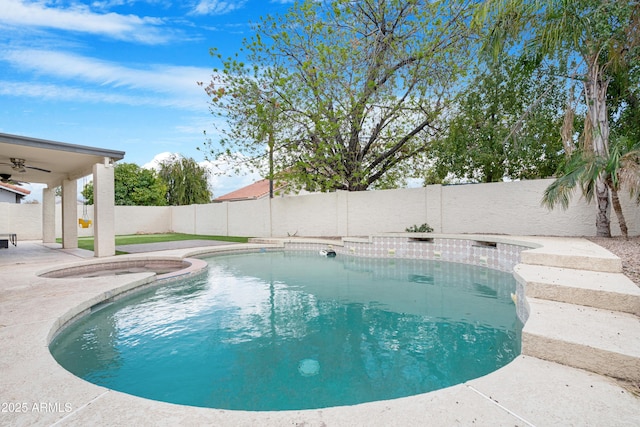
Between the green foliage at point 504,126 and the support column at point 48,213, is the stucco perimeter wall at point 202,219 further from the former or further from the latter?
the green foliage at point 504,126

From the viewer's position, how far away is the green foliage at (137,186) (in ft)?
90.3

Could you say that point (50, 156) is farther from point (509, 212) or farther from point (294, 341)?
point (509, 212)

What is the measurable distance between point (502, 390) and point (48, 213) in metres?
19.0

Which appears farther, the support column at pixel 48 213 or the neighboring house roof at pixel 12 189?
the neighboring house roof at pixel 12 189

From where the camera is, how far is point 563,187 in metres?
6.89

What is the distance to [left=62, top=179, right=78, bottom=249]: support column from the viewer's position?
42.3ft

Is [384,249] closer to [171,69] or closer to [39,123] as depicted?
[171,69]

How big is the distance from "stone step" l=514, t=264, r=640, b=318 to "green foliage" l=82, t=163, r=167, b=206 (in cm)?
2965

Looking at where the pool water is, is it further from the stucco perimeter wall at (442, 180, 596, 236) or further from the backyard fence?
the backyard fence

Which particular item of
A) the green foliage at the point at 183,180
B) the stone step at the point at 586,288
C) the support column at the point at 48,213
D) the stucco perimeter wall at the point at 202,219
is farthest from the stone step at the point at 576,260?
the green foliage at the point at 183,180

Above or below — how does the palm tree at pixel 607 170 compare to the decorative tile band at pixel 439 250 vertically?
above

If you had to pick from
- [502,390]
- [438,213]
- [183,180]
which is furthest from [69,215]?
[502,390]

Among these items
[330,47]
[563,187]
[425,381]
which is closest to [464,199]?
[563,187]

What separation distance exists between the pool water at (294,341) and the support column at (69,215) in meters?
9.27
